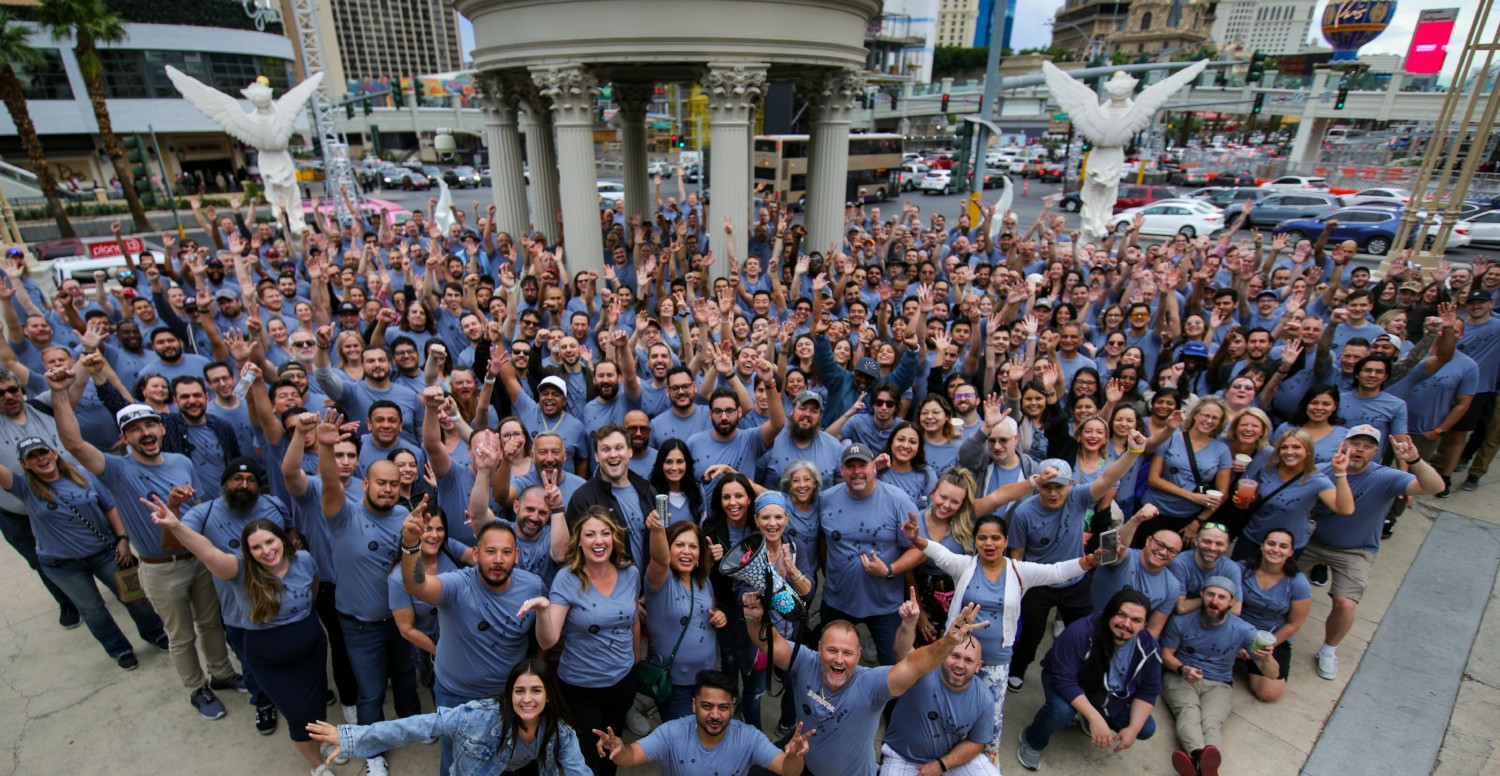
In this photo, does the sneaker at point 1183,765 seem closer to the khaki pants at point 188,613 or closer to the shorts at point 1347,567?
the shorts at point 1347,567

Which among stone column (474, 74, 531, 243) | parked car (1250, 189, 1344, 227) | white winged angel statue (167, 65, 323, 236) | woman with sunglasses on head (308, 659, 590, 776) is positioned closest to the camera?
woman with sunglasses on head (308, 659, 590, 776)

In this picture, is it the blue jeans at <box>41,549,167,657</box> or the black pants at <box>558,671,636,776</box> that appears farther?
the blue jeans at <box>41,549,167,657</box>

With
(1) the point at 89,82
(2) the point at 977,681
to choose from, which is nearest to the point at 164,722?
(2) the point at 977,681

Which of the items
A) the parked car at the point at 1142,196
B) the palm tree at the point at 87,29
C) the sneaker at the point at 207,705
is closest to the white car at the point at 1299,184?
the parked car at the point at 1142,196

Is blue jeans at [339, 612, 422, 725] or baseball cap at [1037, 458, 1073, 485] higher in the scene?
baseball cap at [1037, 458, 1073, 485]

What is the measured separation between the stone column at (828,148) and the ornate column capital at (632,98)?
3.77 m

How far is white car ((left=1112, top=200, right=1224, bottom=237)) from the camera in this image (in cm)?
2236

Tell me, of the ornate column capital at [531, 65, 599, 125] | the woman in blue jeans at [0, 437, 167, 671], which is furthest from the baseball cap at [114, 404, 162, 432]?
the ornate column capital at [531, 65, 599, 125]

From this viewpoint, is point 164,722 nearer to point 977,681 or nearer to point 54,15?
point 977,681

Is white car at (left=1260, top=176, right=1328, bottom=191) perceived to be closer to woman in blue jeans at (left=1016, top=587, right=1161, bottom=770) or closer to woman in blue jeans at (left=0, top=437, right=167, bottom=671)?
woman in blue jeans at (left=1016, top=587, right=1161, bottom=770)

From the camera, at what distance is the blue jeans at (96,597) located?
4.54 m

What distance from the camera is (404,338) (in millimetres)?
5652

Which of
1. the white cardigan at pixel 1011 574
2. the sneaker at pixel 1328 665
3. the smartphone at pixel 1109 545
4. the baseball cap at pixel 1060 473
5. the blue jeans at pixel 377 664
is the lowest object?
the sneaker at pixel 1328 665

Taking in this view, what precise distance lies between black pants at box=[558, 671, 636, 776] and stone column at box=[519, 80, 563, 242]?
31.0 ft
